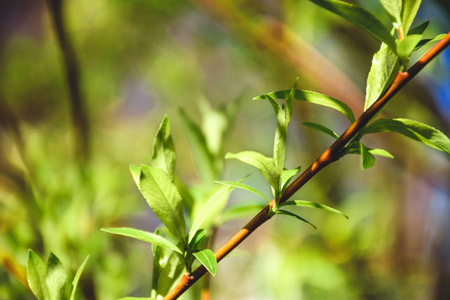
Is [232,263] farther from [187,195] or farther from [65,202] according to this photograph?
[187,195]

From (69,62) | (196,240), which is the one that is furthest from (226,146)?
(196,240)

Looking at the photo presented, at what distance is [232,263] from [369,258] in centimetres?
42

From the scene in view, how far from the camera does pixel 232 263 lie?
3.33 ft

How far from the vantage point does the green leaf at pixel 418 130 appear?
15 cm

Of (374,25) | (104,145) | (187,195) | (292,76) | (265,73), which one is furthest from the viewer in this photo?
(104,145)

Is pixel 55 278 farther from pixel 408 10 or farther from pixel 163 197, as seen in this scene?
pixel 408 10

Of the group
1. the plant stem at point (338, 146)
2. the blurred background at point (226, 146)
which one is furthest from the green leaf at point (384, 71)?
the blurred background at point (226, 146)

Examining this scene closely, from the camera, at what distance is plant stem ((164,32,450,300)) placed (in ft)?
0.46

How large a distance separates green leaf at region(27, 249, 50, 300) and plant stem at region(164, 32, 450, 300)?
7 centimetres

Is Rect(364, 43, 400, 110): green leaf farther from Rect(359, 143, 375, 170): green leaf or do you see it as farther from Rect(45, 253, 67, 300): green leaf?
Rect(45, 253, 67, 300): green leaf

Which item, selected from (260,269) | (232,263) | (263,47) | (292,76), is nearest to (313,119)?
(292,76)

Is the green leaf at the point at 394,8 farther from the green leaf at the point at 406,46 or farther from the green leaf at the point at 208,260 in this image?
the green leaf at the point at 208,260

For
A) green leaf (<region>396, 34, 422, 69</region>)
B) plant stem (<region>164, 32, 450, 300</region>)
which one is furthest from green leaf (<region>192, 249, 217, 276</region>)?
green leaf (<region>396, 34, 422, 69</region>)

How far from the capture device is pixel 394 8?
0.51 ft
